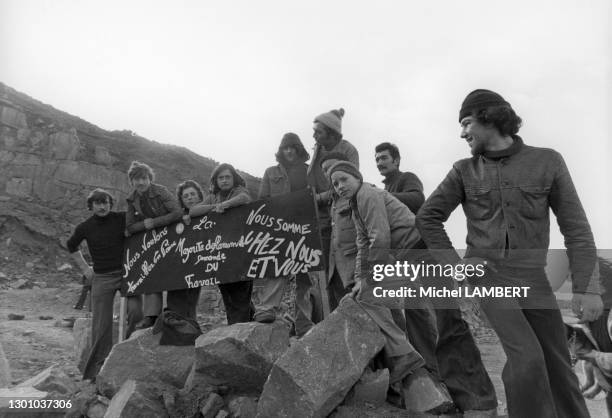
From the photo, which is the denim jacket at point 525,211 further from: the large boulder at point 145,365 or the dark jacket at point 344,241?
the large boulder at point 145,365

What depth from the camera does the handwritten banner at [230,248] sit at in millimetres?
4645

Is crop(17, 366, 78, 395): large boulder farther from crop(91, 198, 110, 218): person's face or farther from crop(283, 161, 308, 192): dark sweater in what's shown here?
crop(283, 161, 308, 192): dark sweater

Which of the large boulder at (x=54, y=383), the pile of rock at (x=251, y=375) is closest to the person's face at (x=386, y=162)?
the pile of rock at (x=251, y=375)

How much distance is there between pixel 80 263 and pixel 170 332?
73.5 inches

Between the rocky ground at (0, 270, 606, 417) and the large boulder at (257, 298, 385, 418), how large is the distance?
173 centimetres

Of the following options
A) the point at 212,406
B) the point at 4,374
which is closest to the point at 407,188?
the point at 212,406

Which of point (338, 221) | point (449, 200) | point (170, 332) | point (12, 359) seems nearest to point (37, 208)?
point (12, 359)

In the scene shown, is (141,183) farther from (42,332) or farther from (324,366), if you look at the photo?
(42,332)

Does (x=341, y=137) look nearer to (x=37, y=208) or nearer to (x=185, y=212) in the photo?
(x=185, y=212)

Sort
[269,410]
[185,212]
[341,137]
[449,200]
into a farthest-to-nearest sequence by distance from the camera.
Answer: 1. [185,212]
2. [341,137]
3. [269,410]
4. [449,200]

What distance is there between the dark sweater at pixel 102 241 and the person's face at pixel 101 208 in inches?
2.7

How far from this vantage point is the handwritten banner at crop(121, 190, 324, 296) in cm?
464

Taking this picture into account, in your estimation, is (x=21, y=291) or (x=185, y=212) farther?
(x=21, y=291)

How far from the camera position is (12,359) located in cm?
664
